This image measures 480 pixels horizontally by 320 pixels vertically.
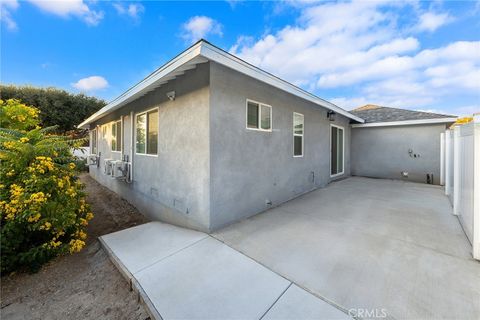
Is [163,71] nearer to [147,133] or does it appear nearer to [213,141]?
[213,141]

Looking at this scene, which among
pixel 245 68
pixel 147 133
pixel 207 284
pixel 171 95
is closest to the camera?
pixel 207 284

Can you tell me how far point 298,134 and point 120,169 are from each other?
6160mm

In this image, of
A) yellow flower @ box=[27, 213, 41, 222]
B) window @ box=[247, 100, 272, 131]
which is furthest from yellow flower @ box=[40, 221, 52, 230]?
window @ box=[247, 100, 272, 131]

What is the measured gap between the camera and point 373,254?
2842 millimetres

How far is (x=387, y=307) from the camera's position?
1.91m

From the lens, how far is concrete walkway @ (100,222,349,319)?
1919 mm

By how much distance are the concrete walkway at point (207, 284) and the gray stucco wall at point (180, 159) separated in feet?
2.71

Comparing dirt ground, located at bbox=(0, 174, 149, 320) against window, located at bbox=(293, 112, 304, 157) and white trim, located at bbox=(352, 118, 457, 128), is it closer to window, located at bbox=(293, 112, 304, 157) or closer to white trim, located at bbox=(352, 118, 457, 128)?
window, located at bbox=(293, 112, 304, 157)

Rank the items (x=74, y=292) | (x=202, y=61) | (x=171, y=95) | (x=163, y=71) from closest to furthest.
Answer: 1. (x=74, y=292)
2. (x=202, y=61)
3. (x=163, y=71)
4. (x=171, y=95)

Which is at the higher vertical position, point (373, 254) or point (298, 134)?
point (298, 134)

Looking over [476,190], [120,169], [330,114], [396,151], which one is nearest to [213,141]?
[476,190]

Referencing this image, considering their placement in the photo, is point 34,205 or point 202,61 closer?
point 34,205

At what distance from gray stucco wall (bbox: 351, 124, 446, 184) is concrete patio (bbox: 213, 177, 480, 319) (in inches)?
165

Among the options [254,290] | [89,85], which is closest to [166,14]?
Answer: [254,290]
